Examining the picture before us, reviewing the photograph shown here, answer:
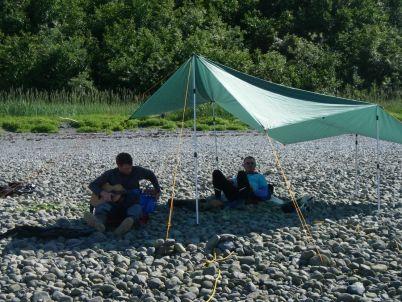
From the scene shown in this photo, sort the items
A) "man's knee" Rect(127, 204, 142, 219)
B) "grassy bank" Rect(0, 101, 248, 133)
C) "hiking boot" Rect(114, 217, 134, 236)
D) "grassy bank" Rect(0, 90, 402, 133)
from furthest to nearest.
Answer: "grassy bank" Rect(0, 90, 402, 133)
"grassy bank" Rect(0, 101, 248, 133)
"man's knee" Rect(127, 204, 142, 219)
"hiking boot" Rect(114, 217, 134, 236)

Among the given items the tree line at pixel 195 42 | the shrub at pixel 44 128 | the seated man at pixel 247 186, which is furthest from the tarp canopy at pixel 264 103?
the tree line at pixel 195 42

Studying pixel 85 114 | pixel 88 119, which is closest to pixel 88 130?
pixel 88 119

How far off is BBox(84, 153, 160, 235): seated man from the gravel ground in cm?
22

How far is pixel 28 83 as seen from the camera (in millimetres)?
36312

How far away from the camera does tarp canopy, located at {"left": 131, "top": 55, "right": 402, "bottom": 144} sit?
11.2 m

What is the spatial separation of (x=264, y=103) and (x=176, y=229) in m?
2.23

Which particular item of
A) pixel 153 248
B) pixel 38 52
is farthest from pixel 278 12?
pixel 153 248

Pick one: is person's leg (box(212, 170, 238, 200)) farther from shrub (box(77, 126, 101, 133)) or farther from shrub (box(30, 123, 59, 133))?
shrub (box(30, 123, 59, 133))

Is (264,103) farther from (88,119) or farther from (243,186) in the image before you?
(88,119)

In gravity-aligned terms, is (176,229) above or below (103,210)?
below

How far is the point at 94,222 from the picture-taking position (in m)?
10.4

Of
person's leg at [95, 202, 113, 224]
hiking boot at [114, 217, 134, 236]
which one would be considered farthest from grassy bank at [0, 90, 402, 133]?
hiking boot at [114, 217, 134, 236]

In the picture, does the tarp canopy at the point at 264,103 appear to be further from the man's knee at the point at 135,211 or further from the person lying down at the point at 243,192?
the man's knee at the point at 135,211

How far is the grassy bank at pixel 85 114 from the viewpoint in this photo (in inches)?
1144
